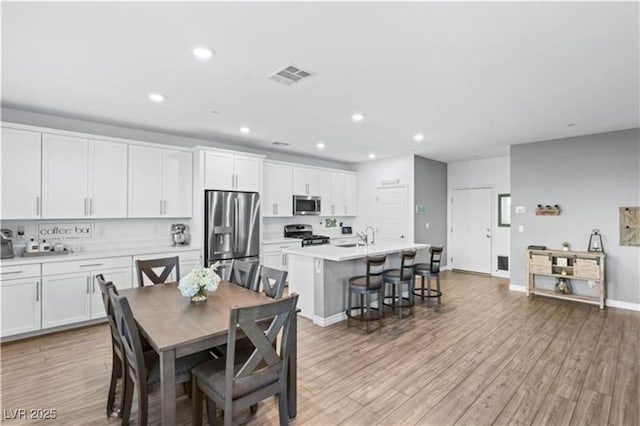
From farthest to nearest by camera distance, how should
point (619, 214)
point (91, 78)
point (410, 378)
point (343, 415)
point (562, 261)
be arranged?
point (562, 261), point (619, 214), point (91, 78), point (410, 378), point (343, 415)

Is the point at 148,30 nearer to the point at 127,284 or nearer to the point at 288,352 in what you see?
the point at 288,352

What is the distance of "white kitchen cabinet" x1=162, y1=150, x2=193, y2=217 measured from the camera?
4840 millimetres

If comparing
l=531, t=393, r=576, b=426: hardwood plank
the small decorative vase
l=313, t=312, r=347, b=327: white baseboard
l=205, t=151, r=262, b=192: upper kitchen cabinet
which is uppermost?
l=205, t=151, r=262, b=192: upper kitchen cabinet

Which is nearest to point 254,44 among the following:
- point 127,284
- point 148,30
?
point 148,30

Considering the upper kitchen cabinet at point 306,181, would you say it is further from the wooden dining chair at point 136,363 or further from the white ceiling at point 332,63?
the wooden dining chair at point 136,363

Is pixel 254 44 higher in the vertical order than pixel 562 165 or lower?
higher

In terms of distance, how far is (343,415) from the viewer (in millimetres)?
2275

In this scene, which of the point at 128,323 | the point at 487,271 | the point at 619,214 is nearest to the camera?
the point at 128,323

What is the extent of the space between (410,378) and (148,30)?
11.3 feet

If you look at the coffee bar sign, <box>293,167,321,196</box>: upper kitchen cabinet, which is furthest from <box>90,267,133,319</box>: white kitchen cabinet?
<box>293,167,321,196</box>: upper kitchen cabinet

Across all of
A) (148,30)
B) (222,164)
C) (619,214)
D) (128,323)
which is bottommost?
(128,323)

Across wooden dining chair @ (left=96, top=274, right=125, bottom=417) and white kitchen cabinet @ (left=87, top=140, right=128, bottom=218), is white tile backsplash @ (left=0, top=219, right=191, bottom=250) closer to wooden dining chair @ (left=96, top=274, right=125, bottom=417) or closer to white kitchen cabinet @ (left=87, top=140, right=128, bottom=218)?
white kitchen cabinet @ (left=87, top=140, right=128, bottom=218)

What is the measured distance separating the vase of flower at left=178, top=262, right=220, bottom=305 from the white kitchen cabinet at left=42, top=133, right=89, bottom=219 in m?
2.70

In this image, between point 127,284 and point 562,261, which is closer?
point 127,284
